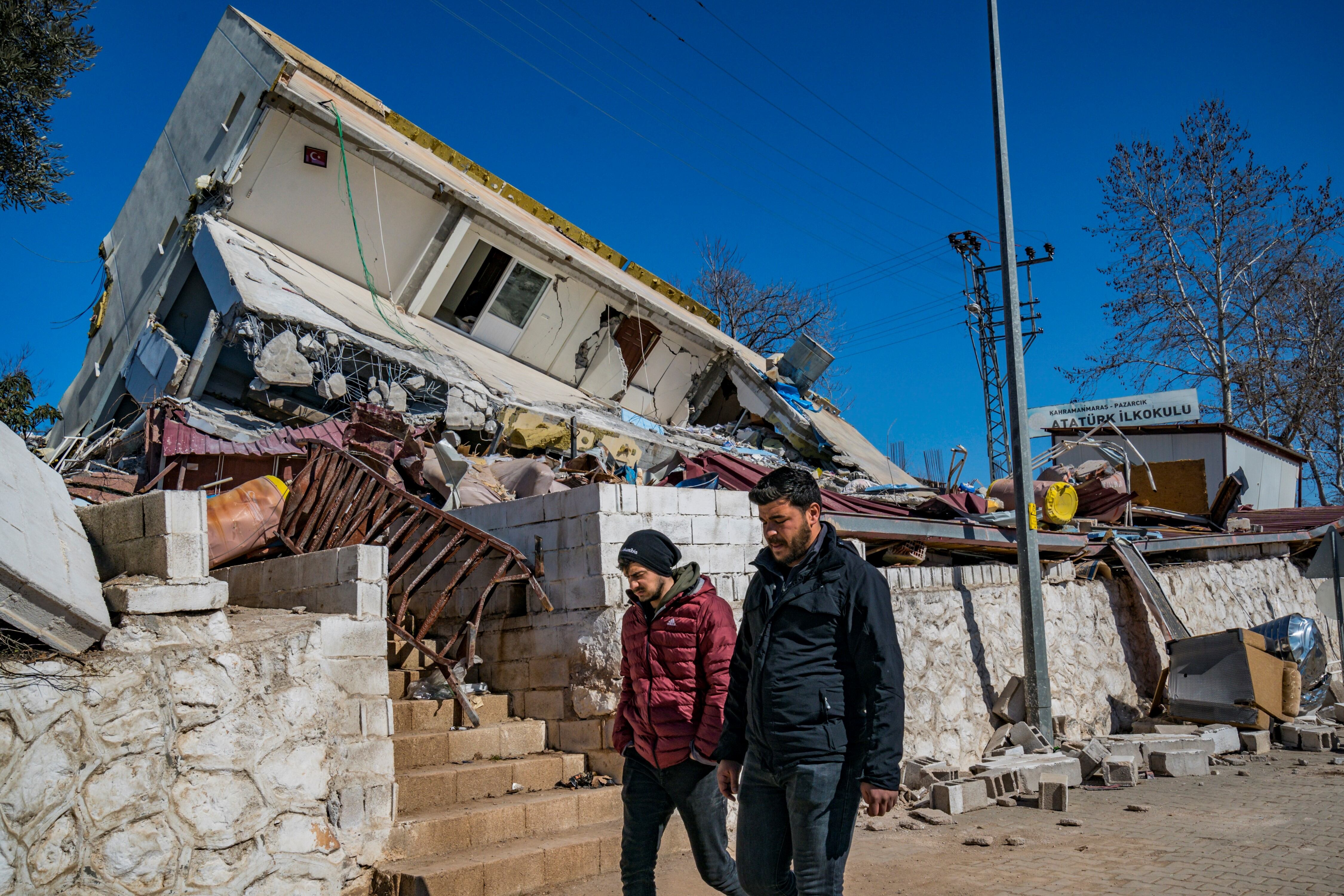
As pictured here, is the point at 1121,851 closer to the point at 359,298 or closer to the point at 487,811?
the point at 487,811

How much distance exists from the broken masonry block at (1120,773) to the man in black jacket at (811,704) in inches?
228

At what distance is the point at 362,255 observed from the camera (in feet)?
44.5

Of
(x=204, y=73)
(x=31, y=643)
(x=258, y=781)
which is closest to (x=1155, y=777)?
(x=258, y=781)

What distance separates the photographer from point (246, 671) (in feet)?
12.9

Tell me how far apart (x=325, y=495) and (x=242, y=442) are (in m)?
2.65

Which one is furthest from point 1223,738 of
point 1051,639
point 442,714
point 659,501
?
point 442,714

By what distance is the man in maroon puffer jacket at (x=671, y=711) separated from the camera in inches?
137

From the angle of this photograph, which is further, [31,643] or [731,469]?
[731,469]

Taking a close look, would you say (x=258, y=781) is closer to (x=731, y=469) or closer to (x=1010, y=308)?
(x=731, y=469)

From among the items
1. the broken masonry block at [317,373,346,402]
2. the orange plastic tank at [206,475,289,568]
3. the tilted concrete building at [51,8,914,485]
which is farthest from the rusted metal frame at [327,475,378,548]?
the broken masonry block at [317,373,346,402]

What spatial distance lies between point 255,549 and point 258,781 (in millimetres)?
2879

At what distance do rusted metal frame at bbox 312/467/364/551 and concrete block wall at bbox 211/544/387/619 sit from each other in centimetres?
29

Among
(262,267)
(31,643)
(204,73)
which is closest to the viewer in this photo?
(31,643)

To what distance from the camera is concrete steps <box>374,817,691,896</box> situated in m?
4.14
